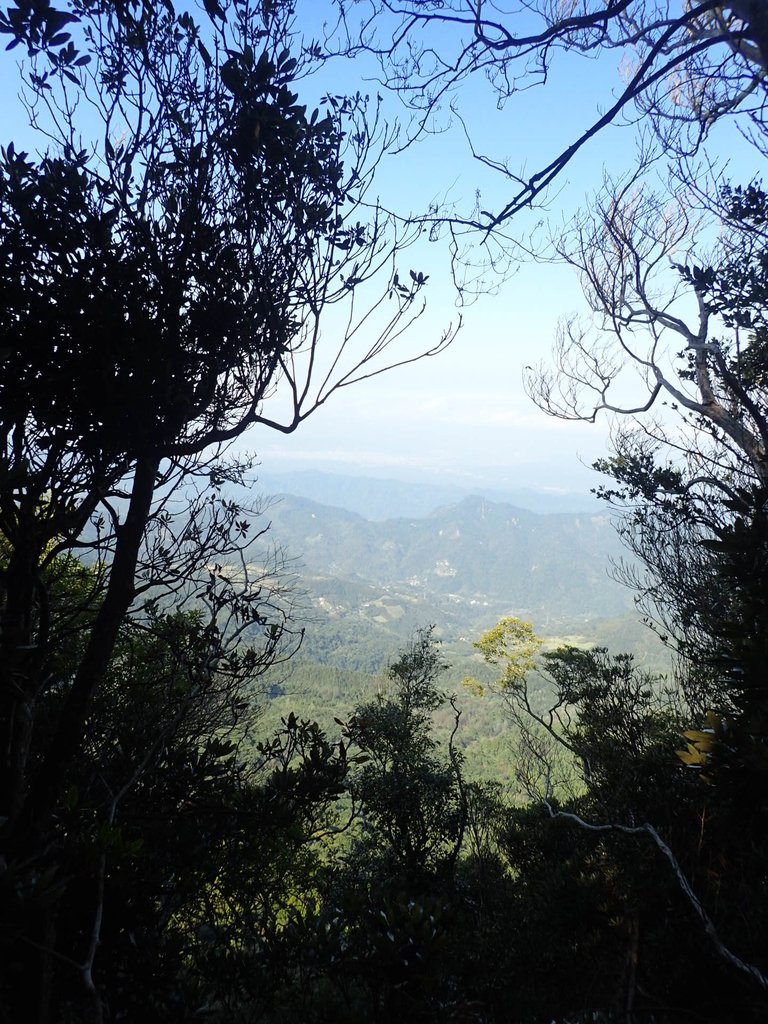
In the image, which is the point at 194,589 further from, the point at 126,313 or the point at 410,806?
the point at 410,806

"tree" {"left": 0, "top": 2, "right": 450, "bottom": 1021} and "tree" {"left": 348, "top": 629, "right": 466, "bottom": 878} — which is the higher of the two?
"tree" {"left": 0, "top": 2, "right": 450, "bottom": 1021}

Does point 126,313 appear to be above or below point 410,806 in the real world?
above

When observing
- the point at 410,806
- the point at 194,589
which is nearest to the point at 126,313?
the point at 194,589

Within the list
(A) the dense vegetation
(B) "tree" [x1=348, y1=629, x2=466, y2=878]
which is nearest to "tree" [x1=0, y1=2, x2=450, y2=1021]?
(A) the dense vegetation

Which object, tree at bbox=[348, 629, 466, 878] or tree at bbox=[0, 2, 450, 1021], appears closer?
tree at bbox=[0, 2, 450, 1021]

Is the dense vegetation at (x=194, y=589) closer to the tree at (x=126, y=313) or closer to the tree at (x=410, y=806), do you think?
the tree at (x=126, y=313)

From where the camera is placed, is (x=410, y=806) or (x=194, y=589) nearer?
(x=194, y=589)

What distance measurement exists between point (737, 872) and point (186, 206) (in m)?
4.60

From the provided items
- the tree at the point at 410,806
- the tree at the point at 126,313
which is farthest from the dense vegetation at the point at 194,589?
the tree at the point at 410,806

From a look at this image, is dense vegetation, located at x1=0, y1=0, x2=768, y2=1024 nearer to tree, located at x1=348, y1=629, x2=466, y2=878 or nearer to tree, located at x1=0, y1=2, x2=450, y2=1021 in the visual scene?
tree, located at x1=0, y1=2, x2=450, y2=1021

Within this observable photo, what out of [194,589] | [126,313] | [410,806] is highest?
[126,313]

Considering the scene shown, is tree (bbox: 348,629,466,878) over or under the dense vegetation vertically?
under

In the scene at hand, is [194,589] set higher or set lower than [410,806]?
higher

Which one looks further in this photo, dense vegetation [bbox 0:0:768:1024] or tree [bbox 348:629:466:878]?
tree [bbox 348:629:466:878]
